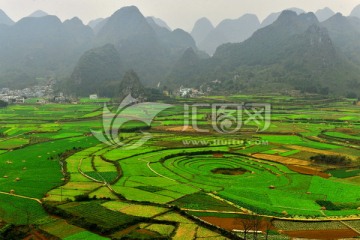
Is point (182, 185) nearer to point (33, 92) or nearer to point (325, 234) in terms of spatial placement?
point (325, 234)

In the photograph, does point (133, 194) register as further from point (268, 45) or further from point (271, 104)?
point (268, 45)

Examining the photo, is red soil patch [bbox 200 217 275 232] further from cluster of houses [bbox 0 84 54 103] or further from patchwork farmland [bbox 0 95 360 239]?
cluster of houses [bbox 0 84 54 103]

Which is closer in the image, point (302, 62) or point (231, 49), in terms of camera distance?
point (302, 62)

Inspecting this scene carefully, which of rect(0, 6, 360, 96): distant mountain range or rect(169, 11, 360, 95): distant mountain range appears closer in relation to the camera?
rect(169, 11, 360, 95): distant mountain range

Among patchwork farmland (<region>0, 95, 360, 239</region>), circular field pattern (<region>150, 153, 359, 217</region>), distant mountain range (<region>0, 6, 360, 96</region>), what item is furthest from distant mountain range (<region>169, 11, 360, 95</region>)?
circular field pattern (<region>150, 153, 359, 217</region>)

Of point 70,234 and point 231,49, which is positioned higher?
point 231,49

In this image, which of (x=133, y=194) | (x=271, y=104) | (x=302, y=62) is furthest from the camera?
(x=302, y=62)

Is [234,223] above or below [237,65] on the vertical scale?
below

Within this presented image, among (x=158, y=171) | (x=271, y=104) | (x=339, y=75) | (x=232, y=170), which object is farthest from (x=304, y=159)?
(x=339, y=75)

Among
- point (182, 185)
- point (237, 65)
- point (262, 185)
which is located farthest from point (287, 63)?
point (182, 185)
